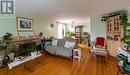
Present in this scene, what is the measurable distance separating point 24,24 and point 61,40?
6.83ft

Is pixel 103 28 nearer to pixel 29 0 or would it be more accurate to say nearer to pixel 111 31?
pixel 111 31

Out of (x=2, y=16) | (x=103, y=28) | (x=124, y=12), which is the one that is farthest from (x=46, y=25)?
(x=124, y=12)

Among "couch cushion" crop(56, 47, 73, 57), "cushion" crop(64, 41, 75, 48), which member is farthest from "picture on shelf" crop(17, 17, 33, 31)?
"cushion" crop(64, 41, 75, 48)

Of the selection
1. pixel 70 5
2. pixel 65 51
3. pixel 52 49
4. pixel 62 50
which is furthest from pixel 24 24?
pixel 70 5

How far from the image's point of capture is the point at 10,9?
3256 mm

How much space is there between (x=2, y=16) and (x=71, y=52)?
3.24 m

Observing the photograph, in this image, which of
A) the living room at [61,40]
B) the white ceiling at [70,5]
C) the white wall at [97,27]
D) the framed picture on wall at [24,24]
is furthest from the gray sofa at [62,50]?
the white wall at [97,27]

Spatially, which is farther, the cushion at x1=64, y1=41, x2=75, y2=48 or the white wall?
the white wall

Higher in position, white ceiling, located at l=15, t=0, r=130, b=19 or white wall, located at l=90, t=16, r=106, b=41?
white ceiling, located at l=15, t=0, r=130, b=19

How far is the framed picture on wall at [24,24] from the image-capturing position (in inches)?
201

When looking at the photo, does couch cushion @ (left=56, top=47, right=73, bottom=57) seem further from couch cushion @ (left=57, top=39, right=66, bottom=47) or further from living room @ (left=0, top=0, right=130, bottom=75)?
couch cushion @ (left=57, top=39, right=66, bottom=47)

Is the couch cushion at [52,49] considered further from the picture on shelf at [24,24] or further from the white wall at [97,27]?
the white wall at [97,27]

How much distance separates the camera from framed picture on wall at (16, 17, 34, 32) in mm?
5096

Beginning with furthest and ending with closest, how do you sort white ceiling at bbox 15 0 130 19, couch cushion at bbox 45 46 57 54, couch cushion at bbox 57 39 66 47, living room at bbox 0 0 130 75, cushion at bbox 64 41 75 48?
couch cushion at bbox 57 39 66 47
couch cushion at bbox 45 46 57 54
cushion at bbox 64 41 75 48
living room at bbox 0 0 130 75
white ceiling at bbox 15 0 130 19
